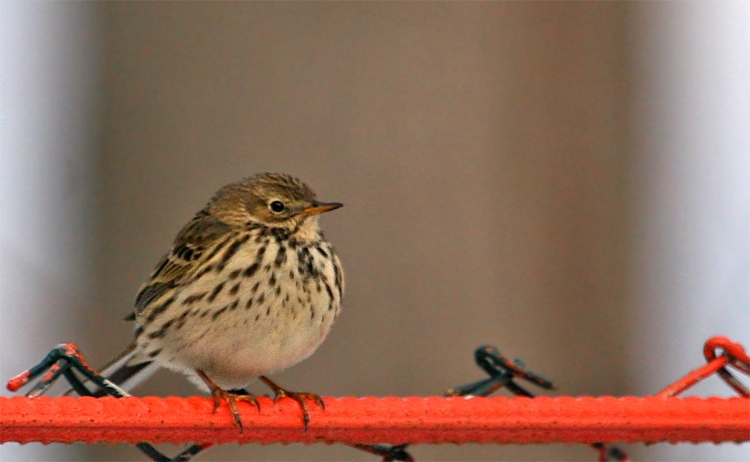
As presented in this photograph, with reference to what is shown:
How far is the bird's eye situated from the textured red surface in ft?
4.00

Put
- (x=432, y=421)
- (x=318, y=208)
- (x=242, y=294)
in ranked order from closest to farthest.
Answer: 1. (x=432, y=421)
2. (x=242, y=294)
3. (x=318, y=208)

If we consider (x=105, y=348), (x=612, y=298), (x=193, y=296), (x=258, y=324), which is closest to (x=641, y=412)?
(x=258, y=324)

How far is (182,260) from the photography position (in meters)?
3.91

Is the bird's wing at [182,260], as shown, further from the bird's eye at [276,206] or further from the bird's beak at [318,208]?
the bird's beak at [318,208]

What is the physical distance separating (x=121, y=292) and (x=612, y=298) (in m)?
2.17

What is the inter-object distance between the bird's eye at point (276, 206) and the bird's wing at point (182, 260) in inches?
7.0

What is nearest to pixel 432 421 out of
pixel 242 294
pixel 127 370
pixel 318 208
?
pixel 242 294

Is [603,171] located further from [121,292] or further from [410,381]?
[121,292]

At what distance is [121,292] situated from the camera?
4777 millimetres

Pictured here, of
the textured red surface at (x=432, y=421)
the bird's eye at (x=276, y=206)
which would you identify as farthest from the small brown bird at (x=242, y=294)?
the textured red surface at (x=432, y=421)

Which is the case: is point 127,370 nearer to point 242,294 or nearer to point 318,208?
point 242,294

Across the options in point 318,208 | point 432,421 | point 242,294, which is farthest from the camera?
point 318,208

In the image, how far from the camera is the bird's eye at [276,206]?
4.08 metres

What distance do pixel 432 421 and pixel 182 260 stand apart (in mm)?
1405
